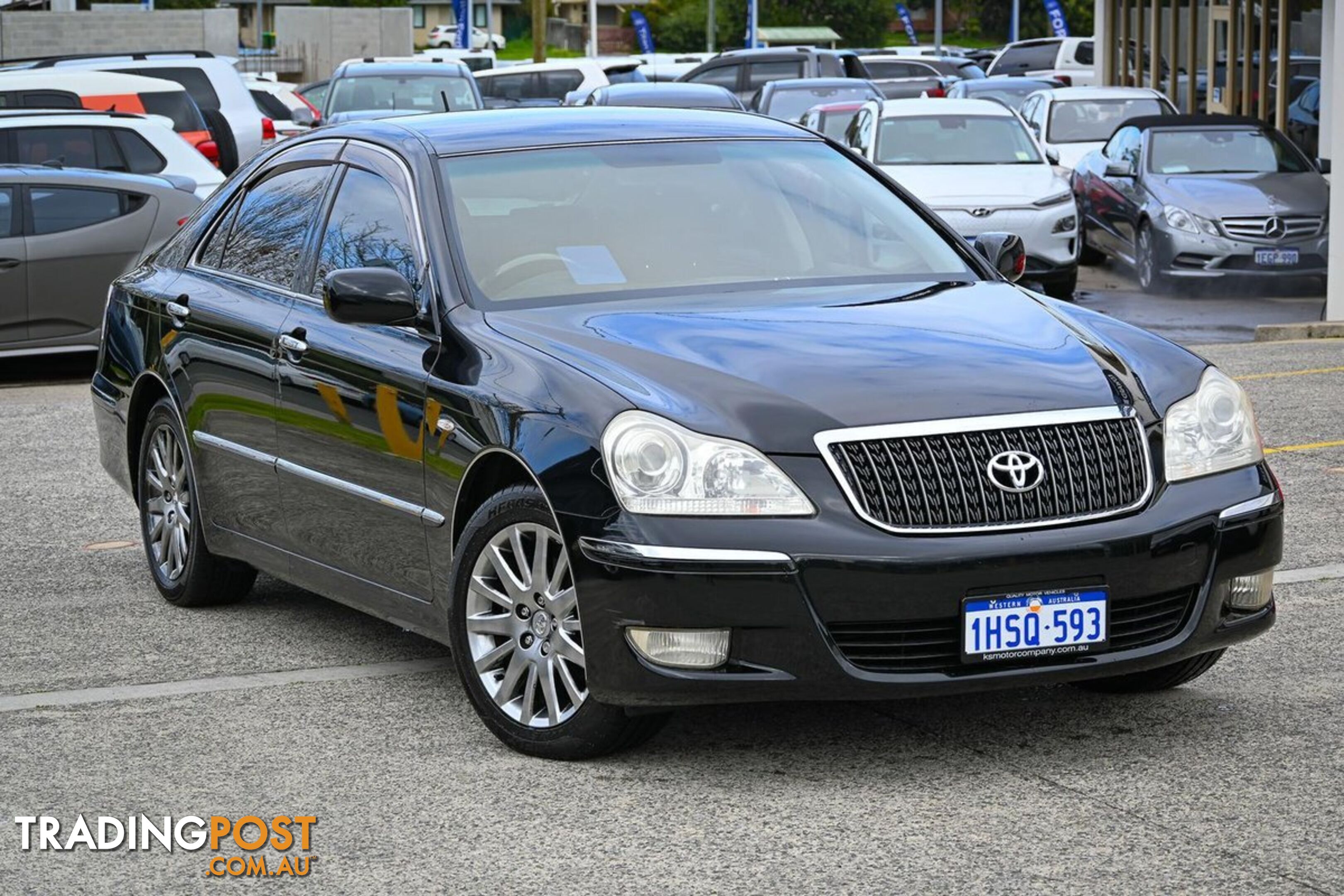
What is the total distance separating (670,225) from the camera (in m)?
6.48

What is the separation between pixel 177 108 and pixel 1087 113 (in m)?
9.68

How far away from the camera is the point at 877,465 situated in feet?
16.8

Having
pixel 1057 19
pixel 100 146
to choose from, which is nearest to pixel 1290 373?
pixel 100 146

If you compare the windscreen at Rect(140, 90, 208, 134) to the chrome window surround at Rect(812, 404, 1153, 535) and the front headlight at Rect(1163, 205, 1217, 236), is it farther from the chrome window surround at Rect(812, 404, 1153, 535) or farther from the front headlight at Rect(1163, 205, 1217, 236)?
the chrome window surround at Rect(812, 404, 1153, 535)

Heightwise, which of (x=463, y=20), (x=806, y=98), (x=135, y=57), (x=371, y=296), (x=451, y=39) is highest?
(x=451, y=39)

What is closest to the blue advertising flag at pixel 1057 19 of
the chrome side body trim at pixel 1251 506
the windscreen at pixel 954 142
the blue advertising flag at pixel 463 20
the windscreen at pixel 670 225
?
the blue advertising flag at pixel 463 20

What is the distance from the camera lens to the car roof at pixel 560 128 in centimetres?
666

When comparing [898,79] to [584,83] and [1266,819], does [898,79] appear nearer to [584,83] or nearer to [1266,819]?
[584,83]

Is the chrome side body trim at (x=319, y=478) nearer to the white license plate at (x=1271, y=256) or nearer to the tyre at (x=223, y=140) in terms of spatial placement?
the white license plate at (x=1271, y=256)

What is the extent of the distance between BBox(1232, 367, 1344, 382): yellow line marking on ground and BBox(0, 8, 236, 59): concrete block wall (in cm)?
3674

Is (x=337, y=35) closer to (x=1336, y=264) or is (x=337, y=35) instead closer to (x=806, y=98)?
(x=806, y=98)

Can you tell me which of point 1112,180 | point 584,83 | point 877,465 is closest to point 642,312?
point 877,465

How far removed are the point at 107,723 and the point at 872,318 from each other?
2295 millimetres

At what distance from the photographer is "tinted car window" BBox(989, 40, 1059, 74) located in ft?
162
